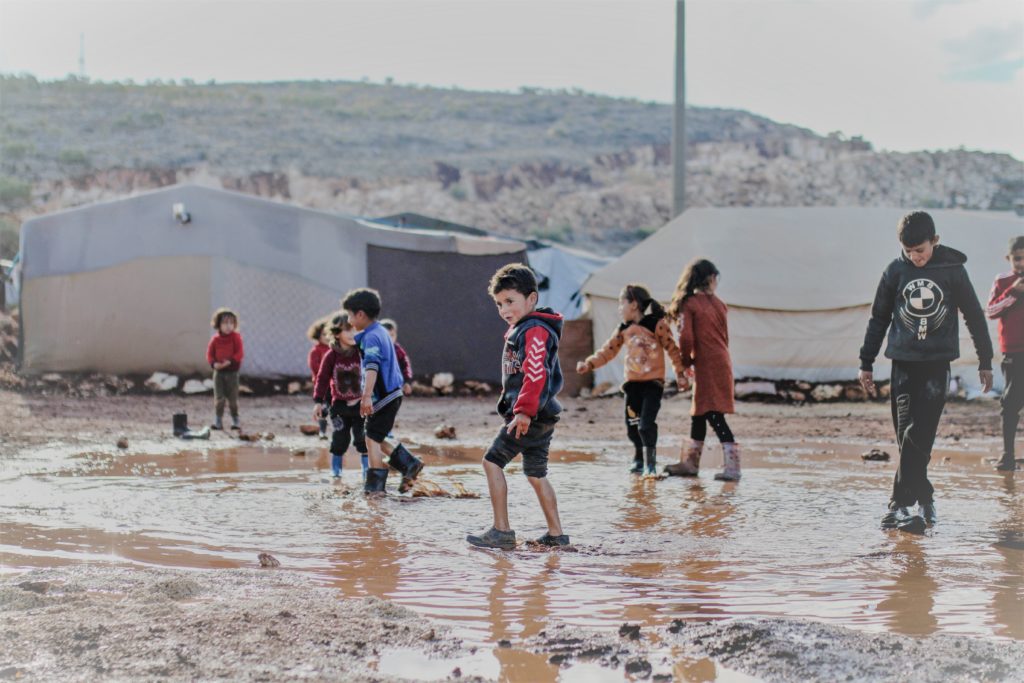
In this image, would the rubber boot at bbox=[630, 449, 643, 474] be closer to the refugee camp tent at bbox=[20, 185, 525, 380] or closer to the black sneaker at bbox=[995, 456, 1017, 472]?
the black sneaker at bbox=[995, 456, 1017, 472]

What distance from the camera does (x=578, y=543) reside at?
5879 millimetres

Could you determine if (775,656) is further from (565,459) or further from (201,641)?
(565,459)

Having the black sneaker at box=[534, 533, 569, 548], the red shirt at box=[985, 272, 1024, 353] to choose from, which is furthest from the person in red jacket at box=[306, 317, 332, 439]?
the red shirt at box=[985, 272, 1024, 353]

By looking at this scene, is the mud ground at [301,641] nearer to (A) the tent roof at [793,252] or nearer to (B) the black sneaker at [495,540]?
(B) the black sneaker at [495,540]

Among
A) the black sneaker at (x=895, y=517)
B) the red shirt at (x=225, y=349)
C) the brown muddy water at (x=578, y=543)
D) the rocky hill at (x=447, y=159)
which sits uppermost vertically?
the rocky hill at (x=447, y=159)

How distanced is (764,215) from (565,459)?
9.80 meters

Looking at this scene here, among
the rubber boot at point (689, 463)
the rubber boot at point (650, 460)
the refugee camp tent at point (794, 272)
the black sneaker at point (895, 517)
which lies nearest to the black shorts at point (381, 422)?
the rubber boot at point (650, 460)

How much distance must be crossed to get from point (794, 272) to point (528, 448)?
12.7 metres

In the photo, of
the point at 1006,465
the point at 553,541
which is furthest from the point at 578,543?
the point at 1006,465

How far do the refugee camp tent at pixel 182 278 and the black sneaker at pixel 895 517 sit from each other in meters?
12.8

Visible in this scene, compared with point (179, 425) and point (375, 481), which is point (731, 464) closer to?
point (375, 481)

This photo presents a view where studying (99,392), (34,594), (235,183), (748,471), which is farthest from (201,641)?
(235,183)

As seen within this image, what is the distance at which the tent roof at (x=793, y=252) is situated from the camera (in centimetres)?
1741

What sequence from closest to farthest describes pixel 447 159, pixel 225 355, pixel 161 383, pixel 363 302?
pixel 363 302
pixel 225 355
pixel 161 383
pixel 447 159
